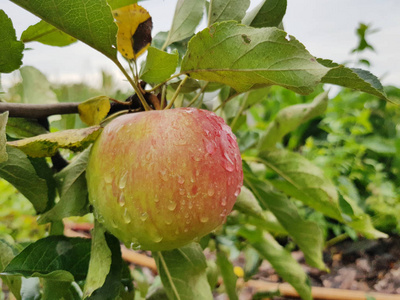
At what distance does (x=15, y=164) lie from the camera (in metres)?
0.39

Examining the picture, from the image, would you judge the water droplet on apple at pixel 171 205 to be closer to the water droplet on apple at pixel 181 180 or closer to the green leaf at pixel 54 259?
the water droplet on apple at pixel 181 180

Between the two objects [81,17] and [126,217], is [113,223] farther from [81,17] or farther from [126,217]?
[81,17]

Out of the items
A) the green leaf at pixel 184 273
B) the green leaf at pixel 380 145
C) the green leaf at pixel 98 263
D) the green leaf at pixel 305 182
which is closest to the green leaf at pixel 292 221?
the green leaf at pixel 305 182

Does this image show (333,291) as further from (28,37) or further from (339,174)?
(28,37)

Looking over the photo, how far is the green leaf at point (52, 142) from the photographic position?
335mm

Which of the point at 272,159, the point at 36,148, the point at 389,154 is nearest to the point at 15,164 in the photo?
the point at 36,148

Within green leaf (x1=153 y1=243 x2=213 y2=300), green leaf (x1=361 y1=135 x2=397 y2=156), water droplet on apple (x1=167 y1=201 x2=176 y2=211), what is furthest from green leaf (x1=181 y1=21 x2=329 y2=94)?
green leaf (x1=361 y1=135 x2=397 y2=156)

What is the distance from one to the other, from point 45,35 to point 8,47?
9 centimetres

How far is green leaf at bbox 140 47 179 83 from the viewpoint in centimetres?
34

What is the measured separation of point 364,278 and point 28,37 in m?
1.48

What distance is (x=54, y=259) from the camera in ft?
1.41

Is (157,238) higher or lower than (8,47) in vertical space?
lower

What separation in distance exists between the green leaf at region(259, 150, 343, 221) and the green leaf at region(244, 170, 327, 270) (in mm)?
27

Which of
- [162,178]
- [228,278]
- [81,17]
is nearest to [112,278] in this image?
[162,178]
